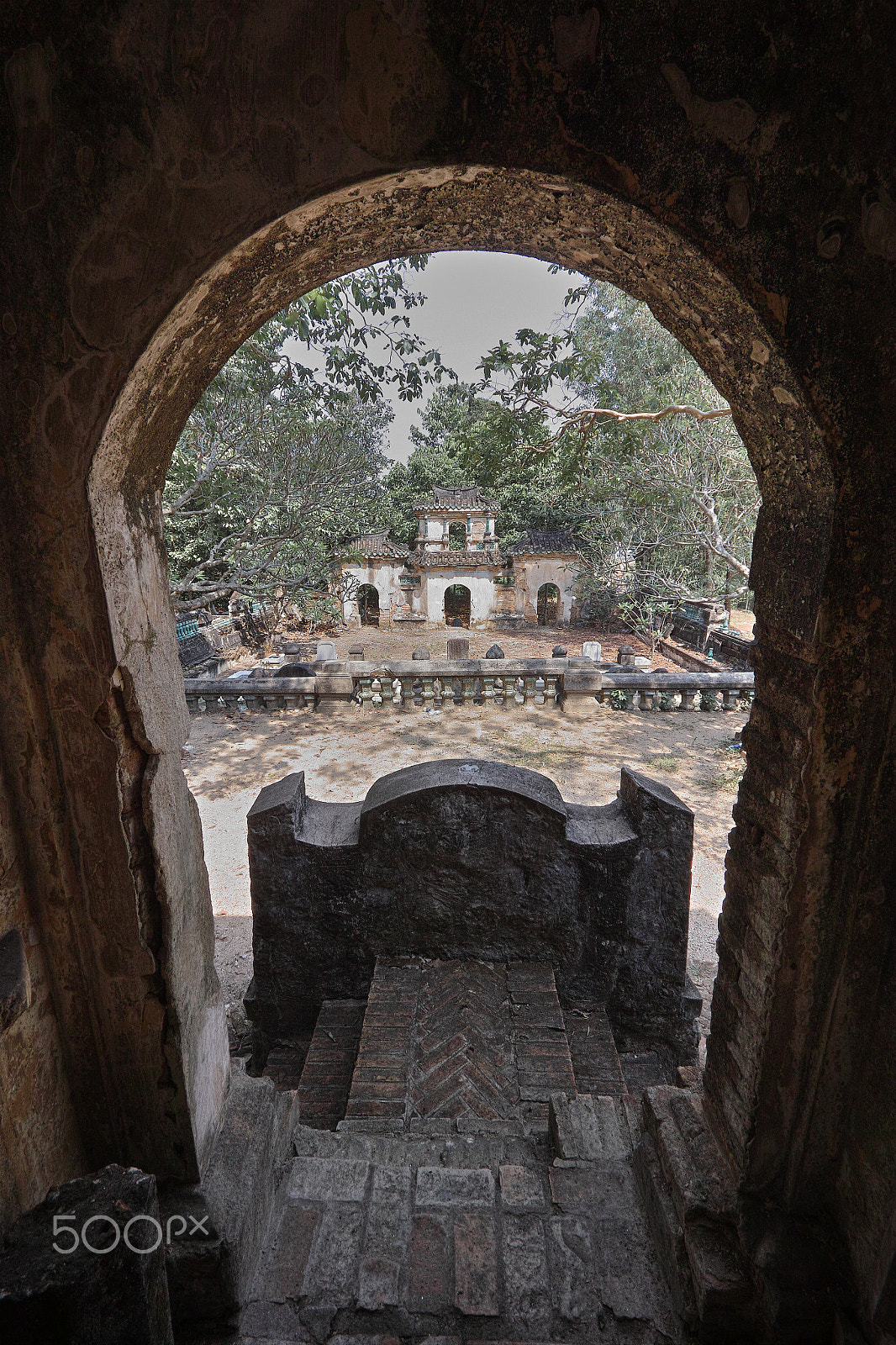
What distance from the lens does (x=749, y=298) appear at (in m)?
1.33

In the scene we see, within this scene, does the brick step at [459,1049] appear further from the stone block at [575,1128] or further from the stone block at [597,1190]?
the stone block at [597,1190]

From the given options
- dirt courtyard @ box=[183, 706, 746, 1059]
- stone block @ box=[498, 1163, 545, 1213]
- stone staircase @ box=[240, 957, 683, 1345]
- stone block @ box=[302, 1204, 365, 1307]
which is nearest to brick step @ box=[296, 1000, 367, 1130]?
stone staircase @ box=[240, 957, 683, 1345]

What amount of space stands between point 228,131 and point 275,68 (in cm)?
16

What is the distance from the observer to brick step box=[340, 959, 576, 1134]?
2.54 m

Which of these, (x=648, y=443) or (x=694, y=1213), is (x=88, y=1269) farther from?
(x=648, y=443)

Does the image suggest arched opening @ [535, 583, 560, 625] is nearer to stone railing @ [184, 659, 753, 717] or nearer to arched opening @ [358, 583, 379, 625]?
arched opening @ [358, 583, 379, 625]

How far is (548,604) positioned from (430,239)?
75.0 feet

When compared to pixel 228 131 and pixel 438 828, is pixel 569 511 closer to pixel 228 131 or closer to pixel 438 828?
pixel 438 828

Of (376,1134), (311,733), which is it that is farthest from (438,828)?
(311,733)

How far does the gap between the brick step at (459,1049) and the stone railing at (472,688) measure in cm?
689

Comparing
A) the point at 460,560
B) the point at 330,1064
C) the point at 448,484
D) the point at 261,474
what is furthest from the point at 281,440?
the point at 448,484

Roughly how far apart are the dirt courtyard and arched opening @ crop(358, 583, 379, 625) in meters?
14.5

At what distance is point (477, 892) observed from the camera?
3.34 m

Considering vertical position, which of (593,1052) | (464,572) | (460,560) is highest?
(460,560)
